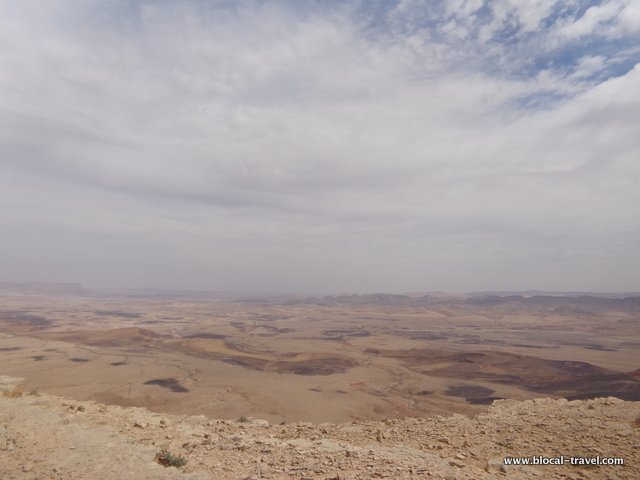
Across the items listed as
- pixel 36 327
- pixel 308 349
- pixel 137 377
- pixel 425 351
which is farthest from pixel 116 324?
pixel 425 351

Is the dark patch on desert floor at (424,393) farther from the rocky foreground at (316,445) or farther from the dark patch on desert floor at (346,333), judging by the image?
the dark patch on desert floor at (346,333)

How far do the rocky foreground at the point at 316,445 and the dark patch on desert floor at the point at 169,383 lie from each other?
17523 mm

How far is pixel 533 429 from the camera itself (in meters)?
9.50

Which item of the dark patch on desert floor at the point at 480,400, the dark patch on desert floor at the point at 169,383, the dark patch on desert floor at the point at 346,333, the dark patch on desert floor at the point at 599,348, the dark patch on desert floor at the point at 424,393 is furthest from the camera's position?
the dark patch on desert floor at the point at 346,333

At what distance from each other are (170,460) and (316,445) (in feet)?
10.1

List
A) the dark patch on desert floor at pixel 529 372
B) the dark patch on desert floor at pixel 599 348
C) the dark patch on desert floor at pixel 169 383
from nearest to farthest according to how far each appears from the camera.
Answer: the dark patch on desert floor at pixel 169 383
the dark patch on desert floor at pixel 529 372
the dark patch on desert floor at pixel 599 348

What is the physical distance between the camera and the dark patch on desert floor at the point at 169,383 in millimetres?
28569

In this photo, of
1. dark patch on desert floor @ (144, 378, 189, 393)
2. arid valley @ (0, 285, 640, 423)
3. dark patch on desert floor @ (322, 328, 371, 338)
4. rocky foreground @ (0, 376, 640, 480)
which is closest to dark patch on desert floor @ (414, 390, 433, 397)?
arid valley @ (0, 285, 640, 423)

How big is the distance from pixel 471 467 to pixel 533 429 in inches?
124

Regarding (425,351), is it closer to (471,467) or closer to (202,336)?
(202,336)

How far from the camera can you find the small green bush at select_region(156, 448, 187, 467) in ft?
25.3

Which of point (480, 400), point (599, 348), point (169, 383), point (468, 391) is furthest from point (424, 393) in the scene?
point (599, 348)

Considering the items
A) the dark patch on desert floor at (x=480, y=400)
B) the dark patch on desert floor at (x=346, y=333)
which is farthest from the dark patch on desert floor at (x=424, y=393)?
the dark patch on desert floor at (x=346, y=333)

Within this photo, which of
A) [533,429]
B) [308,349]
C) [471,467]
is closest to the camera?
[471,467]
